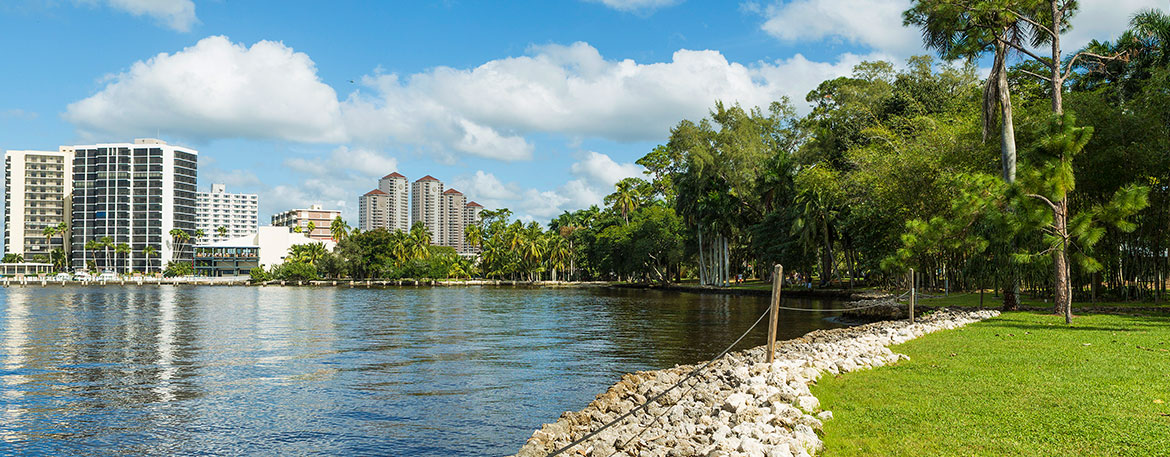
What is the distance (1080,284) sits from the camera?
98.4 ft

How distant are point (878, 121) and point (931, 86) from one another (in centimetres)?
476

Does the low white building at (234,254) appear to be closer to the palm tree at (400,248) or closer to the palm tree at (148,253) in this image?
the palm tree at (148,253)

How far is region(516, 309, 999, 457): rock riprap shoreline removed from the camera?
27.0 feet

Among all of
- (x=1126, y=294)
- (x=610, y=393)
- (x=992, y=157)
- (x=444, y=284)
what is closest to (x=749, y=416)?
(x=610, y=393)

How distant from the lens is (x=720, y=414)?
960 cm

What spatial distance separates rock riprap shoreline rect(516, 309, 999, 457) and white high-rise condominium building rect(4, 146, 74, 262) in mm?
192470

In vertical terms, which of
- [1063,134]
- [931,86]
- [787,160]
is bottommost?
[1063,134]

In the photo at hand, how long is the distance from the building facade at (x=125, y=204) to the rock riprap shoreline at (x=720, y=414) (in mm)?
175577

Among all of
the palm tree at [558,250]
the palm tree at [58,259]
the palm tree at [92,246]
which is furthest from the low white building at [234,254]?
→ the palm tree at [558,250]

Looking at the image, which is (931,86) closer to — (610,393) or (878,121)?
(878,121)

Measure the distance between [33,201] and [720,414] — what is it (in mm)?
203788

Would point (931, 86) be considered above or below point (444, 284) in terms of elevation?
above

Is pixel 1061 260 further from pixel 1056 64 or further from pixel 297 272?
pixel 297 272

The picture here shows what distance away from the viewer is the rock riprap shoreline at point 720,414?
324 inches
